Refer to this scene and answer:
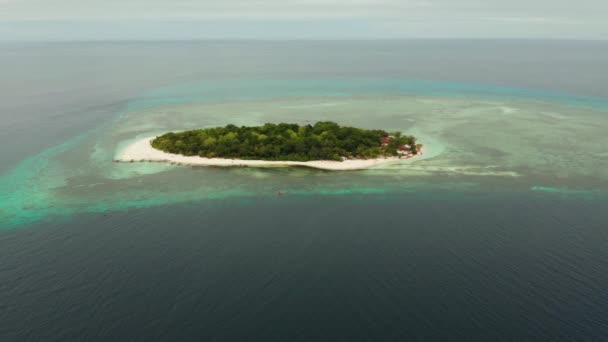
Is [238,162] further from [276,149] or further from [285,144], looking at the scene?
[285,144]

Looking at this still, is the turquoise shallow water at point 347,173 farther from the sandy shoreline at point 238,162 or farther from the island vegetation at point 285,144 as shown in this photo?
the island vegetation at point 285,144

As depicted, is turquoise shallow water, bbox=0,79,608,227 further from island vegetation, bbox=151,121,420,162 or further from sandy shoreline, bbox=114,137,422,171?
island vegetation, bbox=151,121,420,162

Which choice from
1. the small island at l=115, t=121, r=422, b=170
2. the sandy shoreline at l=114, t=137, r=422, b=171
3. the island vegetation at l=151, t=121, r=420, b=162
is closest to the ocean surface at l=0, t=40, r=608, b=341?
the sandy shoreline at l=114, t=137, r=422, b=171

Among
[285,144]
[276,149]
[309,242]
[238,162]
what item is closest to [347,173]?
[285,144]

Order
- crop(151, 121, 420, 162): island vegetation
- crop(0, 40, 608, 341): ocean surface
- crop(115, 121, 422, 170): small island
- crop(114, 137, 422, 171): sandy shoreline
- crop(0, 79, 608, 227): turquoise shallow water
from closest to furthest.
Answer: crop(0, 40, 608, 341): ocean surface, crop(0, 79, 608, 227): turquoise shallow water, crop(114, 137, 422, 171): sandy shoreline, crop(115, 121, 422, 170): small island, crop(151, 121, 420, 162): island vegetation

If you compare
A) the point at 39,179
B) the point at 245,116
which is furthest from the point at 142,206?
the point at 245,116

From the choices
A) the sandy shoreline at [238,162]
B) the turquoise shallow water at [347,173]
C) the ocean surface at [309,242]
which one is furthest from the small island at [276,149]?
the ocean surface at [309,242]
